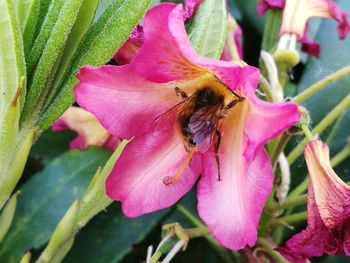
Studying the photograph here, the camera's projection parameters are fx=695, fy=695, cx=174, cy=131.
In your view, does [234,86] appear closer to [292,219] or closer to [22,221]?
[292,219]

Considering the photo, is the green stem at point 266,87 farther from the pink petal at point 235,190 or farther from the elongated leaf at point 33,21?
the elongated leaf at point 33,21

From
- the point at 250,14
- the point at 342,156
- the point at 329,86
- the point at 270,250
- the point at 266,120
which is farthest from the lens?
the point at 250,14

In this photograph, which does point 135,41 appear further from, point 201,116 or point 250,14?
point 250,14

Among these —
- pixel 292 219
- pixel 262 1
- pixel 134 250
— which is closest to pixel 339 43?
pixel 262 1

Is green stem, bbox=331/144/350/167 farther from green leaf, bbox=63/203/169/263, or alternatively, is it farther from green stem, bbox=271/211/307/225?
green leaf, bbox=63/203/169/263

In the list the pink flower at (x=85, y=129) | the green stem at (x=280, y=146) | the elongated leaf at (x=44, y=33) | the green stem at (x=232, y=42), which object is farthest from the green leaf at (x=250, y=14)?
the elongated leaf at (x=44, y=33)

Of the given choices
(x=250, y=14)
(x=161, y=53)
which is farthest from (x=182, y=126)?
(x=250, y=14)
